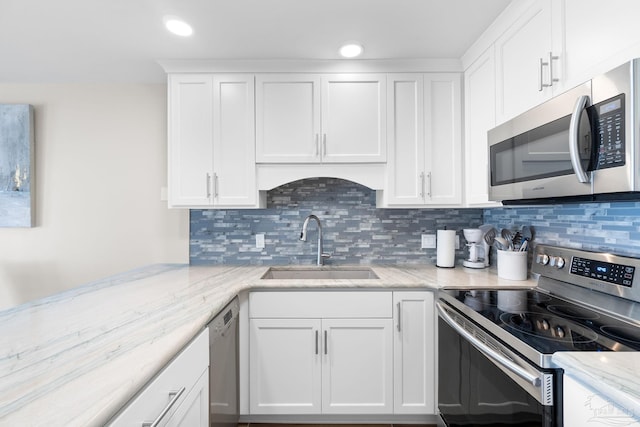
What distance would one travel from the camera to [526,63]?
1488mm

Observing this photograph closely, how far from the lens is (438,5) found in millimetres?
1596

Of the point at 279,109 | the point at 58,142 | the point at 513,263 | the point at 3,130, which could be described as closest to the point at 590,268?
the point at 513,263

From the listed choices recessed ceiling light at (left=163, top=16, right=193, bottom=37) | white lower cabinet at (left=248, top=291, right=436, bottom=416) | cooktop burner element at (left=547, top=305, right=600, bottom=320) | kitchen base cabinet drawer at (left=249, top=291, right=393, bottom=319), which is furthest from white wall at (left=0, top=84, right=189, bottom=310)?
cooktop burner element at (left=547, top=305, right=600, bottom=320)

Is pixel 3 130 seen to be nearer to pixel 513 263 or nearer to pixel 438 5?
pixel 438 5

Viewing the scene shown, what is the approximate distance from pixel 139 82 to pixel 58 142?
775 millimetres

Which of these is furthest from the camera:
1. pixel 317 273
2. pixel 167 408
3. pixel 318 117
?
pixel 317 273

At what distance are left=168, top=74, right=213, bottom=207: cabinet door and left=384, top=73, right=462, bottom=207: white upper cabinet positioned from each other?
3.92ft

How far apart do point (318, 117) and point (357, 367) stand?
5.06ft

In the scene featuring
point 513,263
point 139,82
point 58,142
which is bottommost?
point 513,263

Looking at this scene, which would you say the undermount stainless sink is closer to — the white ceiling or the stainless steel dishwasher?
the stainless steel dishwasher

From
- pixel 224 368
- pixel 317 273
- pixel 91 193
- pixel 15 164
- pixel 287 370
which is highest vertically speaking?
pixel 15 164

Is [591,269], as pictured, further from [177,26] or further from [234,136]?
[177,26]

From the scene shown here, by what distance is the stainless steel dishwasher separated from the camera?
140cm

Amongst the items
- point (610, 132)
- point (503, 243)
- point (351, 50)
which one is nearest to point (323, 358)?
point (503, 243)
